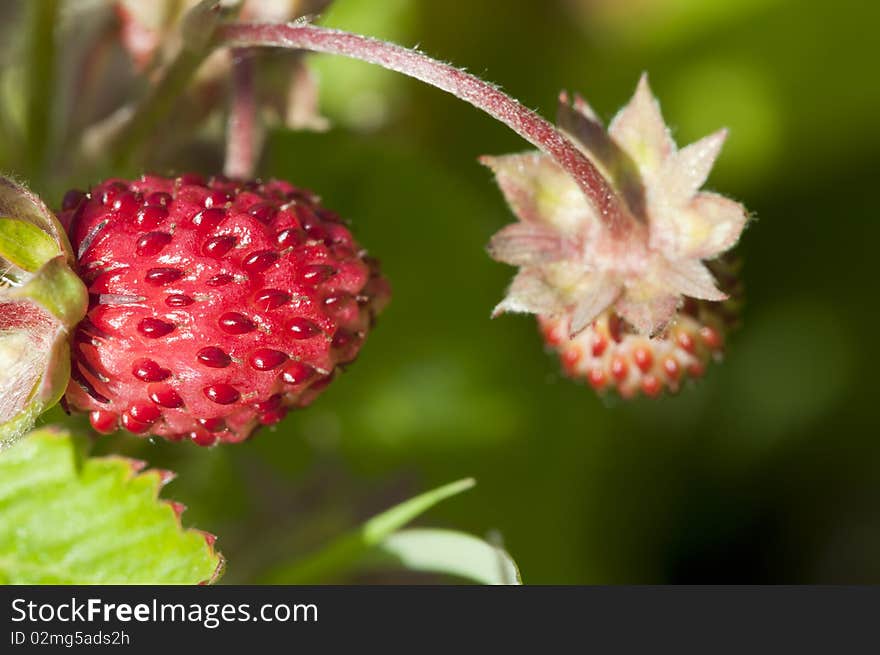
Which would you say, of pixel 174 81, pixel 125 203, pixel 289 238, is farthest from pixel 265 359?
pixel 174 81

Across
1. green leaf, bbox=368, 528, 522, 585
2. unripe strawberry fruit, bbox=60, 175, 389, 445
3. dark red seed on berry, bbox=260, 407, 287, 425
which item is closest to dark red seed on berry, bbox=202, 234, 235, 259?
unripe strawberry fruit, bbox=60, 175, 389, 445

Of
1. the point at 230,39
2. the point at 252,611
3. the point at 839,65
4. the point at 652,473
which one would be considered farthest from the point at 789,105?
the point at 252,611

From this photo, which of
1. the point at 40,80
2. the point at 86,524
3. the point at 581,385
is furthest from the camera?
the point at 581,385

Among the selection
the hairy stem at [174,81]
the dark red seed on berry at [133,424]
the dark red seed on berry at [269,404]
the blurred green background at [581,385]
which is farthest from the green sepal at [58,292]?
the blurred green background at [581,385]

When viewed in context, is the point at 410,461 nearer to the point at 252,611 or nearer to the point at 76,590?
the point at 252,611

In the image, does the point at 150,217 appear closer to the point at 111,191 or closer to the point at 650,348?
the point at 111,191

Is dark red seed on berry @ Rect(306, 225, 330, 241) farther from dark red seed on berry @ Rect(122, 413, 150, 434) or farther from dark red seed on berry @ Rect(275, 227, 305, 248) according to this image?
dark red seed on berry @ Rect(122, 413, 150, 434)
